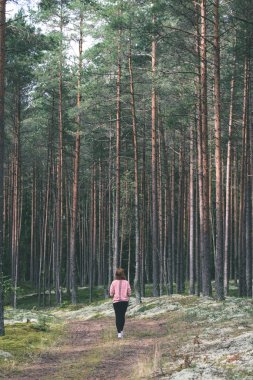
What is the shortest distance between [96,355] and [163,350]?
1433mm

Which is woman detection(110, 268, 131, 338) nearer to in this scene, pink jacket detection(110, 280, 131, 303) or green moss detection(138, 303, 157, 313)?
pink jacket detection(110, 280, 131, 303)

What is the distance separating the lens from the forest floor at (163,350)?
8297 mm

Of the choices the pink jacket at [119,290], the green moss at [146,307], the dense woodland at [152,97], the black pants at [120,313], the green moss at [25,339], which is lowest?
the green moss at [146,307]

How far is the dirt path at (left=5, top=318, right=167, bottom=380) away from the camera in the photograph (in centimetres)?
909

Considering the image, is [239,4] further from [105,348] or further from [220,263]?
[105,348]

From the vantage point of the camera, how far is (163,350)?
10969 mm

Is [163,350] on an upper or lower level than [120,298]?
lower

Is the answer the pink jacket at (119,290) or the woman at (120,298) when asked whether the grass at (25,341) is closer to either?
the woman at (120,298)

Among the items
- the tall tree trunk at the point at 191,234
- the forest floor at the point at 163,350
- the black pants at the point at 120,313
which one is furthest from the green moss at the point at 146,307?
the black pants at the point at 120,313

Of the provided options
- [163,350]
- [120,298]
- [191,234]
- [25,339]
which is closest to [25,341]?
[25,339]

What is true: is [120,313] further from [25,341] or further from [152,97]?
[152,97]

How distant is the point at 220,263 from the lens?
61.1 ft

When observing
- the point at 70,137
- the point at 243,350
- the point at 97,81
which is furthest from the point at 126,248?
the point at 243,350

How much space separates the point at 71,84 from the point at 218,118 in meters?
14.5
